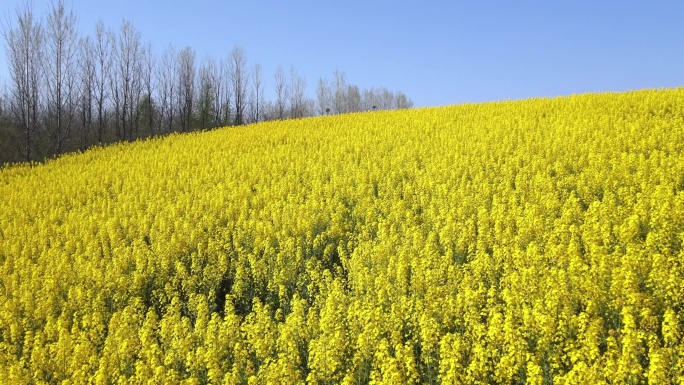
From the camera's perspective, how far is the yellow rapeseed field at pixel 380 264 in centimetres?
486

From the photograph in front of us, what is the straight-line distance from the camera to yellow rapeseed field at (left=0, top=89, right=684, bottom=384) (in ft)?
16.0

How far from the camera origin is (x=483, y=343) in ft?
15.5

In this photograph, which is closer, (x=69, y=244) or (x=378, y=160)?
(x=69, y=244)

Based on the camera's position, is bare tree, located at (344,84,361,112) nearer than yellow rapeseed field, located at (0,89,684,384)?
No

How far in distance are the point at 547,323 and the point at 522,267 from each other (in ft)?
4.97

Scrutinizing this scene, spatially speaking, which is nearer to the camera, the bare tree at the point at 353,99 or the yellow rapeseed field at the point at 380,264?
the yellow rapeseed field at the point at 380,264

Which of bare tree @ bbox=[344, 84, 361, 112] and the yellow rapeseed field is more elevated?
bare tree @ bbox=[344, 84, 361, 112]

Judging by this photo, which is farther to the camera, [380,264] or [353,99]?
[353,99]

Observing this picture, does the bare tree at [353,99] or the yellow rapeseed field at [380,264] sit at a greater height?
the bare tree at [353,99]

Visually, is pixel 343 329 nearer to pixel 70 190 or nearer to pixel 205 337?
pixel 205 337

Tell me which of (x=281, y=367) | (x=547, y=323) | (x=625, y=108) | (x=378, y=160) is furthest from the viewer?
(x=625, y=108)

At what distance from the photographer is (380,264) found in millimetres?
7441

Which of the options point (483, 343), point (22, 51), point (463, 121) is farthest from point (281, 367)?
point (22, 51)

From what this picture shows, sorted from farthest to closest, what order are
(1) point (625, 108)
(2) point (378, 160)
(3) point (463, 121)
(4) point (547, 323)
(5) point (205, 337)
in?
(3) point (463, 121), (1) point (625, 108), (2) point (378, 160), (5) point (205, 337), (4) point (547, 323)
